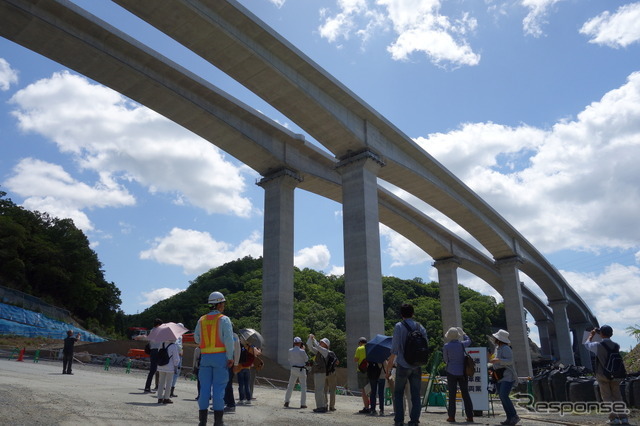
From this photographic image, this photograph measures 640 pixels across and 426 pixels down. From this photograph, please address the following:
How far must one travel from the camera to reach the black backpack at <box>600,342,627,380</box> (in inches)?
298

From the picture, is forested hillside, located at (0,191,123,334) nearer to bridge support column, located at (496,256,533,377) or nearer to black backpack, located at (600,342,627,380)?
bridge support column, located at (496,256,533,377)

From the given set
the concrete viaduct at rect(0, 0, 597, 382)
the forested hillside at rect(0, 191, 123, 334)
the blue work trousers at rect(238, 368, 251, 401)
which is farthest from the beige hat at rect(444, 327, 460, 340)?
the forested hillside at rect(0, 191, 123, 334)

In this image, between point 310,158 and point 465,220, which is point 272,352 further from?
point 465,220

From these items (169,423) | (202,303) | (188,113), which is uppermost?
(188,113)

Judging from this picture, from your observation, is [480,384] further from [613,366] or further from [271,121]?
[271,121]

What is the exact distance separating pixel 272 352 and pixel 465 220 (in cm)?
1949

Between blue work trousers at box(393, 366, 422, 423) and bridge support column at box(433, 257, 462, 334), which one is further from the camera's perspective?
bridge support column at box(433, 257, 462, 334)

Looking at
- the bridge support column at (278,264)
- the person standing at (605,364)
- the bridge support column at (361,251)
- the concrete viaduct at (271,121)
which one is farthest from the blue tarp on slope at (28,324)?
the person standing at (605,364)

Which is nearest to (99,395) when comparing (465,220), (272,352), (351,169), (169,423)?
(169,423)

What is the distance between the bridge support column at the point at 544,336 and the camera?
80.4 m

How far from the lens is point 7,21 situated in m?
18.3

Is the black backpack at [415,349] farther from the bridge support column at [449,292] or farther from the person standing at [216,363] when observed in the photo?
the bridge support column at [449,292]

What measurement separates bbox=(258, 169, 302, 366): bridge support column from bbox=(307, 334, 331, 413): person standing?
1459cm

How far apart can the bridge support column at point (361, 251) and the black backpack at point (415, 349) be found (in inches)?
600
